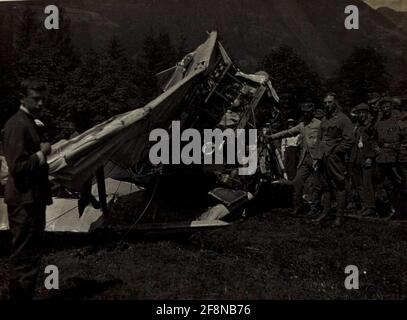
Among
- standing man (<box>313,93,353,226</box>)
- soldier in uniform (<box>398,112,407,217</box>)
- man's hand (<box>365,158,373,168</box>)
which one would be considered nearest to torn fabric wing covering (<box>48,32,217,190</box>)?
standing man (<box>313,93,353,226</box>)

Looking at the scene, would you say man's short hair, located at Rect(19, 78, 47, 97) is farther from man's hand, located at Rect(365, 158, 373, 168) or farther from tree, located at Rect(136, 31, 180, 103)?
tree, located at Rect(136, 31, 180, 103)

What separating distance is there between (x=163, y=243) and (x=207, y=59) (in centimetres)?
349

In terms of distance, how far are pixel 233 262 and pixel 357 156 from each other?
5.29 meters

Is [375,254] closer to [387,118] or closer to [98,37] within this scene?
[387,118]

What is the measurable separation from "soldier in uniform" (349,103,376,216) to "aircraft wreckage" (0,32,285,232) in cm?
176

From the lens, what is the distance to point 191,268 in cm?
572

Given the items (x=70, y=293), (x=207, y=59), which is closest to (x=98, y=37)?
(x=207, y=59)

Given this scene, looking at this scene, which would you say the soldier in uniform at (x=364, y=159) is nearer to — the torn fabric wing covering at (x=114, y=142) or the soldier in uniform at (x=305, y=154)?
the soldier in uniform at (x=305, y=154)

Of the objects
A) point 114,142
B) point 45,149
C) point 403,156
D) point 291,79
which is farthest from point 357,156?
point 291,79

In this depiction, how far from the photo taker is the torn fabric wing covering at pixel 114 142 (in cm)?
537

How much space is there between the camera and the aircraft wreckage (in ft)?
18.6

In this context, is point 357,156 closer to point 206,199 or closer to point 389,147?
point 389,147

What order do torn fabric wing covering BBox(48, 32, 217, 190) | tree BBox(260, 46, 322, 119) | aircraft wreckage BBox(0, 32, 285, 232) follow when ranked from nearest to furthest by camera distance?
1. torn fabric wing covering BBox(48, 32, 217, 190)
2. aircraft wreckage BBox(0, 32, 285, 232)
3. tree BBox(260, 46, 322, 119)

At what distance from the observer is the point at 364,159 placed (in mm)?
9414
